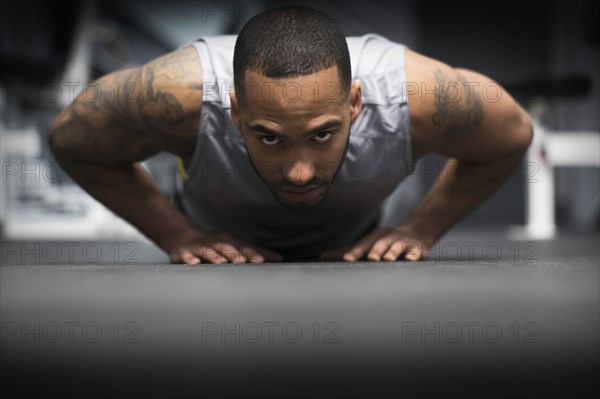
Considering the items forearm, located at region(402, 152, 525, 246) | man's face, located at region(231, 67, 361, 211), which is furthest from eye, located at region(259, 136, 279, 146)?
forearm, located at region(402, 152, 525, 246)

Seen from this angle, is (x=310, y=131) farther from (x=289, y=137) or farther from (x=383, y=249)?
(x=383, y=249)

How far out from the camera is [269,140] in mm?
848

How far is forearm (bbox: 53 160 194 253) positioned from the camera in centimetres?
114

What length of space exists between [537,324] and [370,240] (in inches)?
18.5

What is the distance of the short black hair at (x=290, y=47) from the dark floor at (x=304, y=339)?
34cm

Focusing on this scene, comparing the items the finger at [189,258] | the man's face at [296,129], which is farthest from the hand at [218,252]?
the man's face at [296,129]

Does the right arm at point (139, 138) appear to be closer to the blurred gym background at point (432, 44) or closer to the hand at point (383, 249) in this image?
the hand at point (383, 249)

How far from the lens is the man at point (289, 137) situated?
0.84 metres

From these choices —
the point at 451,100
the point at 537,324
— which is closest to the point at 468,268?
the point at 537,324

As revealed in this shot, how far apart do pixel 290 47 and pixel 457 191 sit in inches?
21.0

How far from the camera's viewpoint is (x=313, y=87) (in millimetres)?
807

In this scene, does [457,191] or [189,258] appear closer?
[189,258]

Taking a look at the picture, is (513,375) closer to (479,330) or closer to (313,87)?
(479,330)

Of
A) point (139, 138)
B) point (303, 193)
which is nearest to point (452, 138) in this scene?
point (303, 193)
